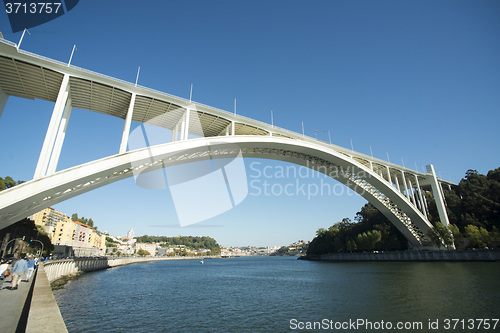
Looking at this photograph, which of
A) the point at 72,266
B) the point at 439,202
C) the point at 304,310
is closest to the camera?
the point at 304,310

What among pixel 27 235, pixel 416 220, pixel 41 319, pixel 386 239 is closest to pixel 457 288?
pixel 41 319

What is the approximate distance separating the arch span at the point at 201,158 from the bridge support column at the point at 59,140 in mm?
827

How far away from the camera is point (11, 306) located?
20.5ft

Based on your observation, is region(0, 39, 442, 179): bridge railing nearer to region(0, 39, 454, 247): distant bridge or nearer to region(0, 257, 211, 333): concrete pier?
region(0, 39, 454, 247): distant bridge

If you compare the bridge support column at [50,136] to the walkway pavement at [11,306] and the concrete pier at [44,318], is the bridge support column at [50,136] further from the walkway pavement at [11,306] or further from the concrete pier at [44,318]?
the concrete pier at [44,318]

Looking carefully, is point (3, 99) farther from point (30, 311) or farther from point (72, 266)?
point (72, 266)

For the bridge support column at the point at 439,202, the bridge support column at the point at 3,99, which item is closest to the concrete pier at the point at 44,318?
the bridge support column at the point at 3,99

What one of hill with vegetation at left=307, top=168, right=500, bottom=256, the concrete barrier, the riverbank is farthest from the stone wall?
the concrete barrier

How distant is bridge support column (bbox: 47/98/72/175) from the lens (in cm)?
1211

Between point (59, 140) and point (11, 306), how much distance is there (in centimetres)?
930

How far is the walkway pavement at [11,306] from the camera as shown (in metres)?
4.96

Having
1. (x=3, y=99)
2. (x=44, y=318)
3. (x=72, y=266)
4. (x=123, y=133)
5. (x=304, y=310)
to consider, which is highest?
(x=3, y=99)

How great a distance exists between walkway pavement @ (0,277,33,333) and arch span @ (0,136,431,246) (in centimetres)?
404

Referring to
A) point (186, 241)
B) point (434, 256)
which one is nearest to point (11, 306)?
point (434, 256)
